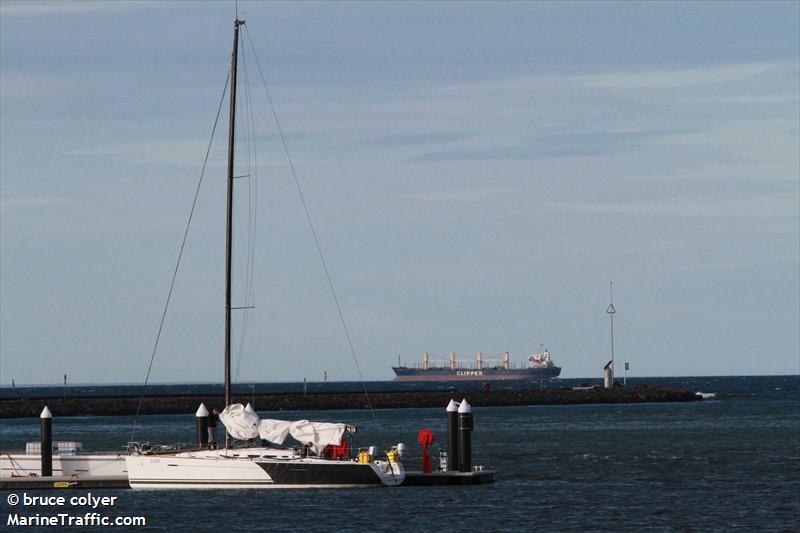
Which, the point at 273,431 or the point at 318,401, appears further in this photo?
the point at 318,401

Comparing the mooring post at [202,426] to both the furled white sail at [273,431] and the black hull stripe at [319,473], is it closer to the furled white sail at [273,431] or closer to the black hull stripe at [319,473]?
the furled white sail at [273,431]

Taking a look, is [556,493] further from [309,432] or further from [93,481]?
[93,481]

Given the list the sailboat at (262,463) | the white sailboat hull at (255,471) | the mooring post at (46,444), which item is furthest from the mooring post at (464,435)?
the mooring post at (46,444)

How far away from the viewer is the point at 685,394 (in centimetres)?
17388

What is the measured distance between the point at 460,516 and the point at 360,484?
16.8 feet

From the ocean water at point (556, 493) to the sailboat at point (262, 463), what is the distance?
611 mm

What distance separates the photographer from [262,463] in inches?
2031

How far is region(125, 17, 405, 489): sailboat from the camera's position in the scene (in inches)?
2035

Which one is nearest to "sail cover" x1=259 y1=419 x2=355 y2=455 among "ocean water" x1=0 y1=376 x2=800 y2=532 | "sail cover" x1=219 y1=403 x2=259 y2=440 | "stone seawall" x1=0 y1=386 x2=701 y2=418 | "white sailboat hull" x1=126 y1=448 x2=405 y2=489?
"sail cover" x1=219 y1=403 x2=259 y2=440

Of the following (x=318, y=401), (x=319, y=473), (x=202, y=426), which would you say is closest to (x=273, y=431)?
(x=319, y=473)

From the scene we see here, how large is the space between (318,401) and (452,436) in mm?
87791

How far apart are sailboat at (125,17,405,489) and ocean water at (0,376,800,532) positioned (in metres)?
0.61

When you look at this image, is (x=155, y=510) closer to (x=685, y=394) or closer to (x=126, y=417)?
(x=126, y=417)

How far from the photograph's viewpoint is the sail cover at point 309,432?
52.2 meters
